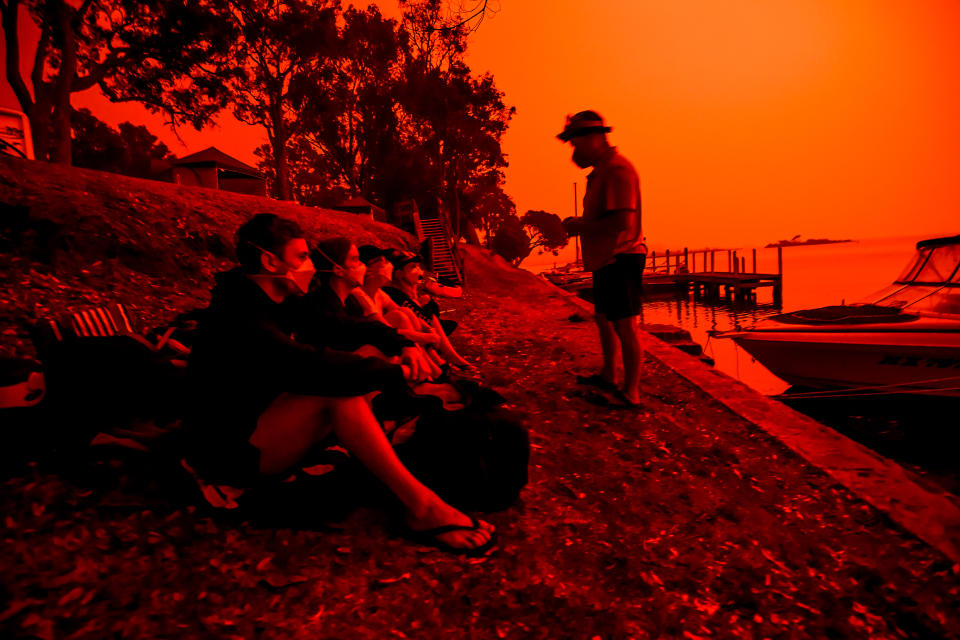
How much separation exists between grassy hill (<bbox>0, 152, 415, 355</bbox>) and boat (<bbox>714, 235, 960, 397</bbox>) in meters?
8.98

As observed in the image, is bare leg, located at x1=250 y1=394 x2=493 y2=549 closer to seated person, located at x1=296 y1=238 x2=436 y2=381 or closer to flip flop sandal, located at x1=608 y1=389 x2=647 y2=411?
seated person, located at x1=296 y1=238 x2=436 y2=381

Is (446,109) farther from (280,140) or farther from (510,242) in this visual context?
(510,242)

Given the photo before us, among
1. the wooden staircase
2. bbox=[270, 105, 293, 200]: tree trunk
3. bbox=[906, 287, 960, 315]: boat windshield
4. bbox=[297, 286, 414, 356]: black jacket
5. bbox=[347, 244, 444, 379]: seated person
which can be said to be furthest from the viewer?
bbox=[270, 105, 293, 200]: tree trunk

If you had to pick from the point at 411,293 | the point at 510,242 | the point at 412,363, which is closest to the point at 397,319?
the point at 411,293

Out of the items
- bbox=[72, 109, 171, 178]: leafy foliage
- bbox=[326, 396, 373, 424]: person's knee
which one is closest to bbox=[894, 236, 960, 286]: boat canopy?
bbox=[326, 396, 373, 424]: person's knee

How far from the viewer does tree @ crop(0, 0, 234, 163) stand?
12195 mm

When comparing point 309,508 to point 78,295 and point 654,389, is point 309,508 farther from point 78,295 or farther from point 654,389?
point 78,295

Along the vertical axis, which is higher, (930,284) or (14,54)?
(14,54)

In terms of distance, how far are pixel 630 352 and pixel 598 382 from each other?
584 mm

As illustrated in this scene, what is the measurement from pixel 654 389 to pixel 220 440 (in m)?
3.92

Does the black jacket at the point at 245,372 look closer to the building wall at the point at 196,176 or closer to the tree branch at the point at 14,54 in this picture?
the tree branch at the point at 14,54

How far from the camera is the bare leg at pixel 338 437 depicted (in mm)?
2053

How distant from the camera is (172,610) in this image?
1.73 metres

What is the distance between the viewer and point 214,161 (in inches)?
962
